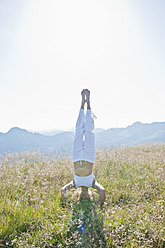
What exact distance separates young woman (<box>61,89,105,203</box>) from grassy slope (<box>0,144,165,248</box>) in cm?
A: 31

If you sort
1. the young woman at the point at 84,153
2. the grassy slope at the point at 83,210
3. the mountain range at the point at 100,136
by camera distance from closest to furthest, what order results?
the grassy slope at the point at 83,210 → the young woman at the point at 84,153 → the mountain range at the point at 100,136

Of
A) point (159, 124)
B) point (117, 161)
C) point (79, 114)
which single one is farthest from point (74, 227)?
point (159, 124)

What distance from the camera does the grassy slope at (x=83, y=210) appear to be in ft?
7.04

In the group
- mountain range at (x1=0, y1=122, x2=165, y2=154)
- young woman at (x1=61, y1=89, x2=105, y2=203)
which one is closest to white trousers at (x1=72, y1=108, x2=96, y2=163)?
young woman at (x1=61, y1=89, x2=105, y2=203)

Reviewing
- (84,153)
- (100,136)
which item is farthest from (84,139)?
(100,136)

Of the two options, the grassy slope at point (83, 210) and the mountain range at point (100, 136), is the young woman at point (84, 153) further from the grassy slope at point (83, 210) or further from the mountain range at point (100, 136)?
the mountain range at point (100, 136)

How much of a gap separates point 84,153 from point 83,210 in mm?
1052

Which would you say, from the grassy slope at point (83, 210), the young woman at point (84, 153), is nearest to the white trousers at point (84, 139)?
the young woman at point (84, 153)

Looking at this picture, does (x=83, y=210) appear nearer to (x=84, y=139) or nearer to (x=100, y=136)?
(x=84, y=139)

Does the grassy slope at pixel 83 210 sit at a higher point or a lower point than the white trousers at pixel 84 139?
lower

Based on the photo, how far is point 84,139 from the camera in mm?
3457

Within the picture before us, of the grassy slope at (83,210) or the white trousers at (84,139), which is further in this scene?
the white trousers at (84,139)

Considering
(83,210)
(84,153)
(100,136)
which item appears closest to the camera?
(83,210)

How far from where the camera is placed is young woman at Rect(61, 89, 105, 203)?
3.31 metres
